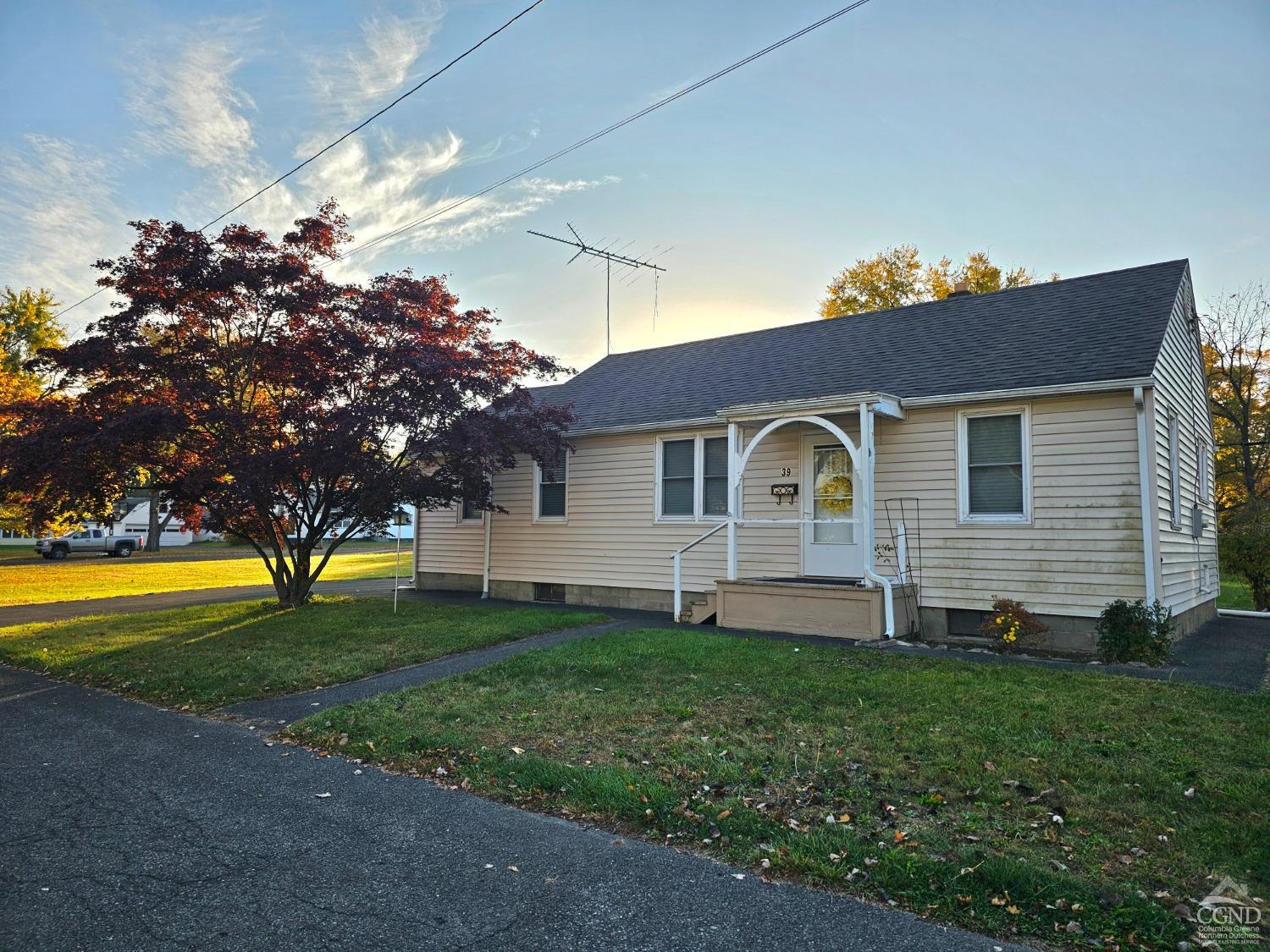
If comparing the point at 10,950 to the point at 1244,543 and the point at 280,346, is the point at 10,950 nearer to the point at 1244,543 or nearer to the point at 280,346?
the point at 280,346

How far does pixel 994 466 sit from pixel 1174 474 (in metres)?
2.75

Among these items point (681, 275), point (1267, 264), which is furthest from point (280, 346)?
point (1267, 264)

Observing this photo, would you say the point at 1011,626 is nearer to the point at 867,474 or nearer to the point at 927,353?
the point at 867,474

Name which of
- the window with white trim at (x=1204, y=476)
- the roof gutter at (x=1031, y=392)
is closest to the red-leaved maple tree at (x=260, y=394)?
the roof gutter at (x=1031, y=392)

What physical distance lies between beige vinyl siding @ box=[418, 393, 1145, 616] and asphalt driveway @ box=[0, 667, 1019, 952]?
7742 millimetres

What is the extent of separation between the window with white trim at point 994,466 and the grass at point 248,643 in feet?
19.3

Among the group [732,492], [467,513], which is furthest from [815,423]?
[467,513]

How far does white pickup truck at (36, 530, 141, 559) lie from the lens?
32.4 meters

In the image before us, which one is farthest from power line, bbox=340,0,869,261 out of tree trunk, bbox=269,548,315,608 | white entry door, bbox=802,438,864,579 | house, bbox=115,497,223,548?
house, bbox=115,497,223,548

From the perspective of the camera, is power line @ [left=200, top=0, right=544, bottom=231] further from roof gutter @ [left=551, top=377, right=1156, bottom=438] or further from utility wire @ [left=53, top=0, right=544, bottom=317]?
roof gutter @ [left=551, top=377, right=1156, bottom=438]

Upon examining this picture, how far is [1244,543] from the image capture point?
14.8 m

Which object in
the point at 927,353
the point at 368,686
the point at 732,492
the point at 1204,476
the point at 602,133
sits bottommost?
the point at 368,686

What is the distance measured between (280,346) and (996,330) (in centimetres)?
1144

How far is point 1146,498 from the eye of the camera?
8.95 m
